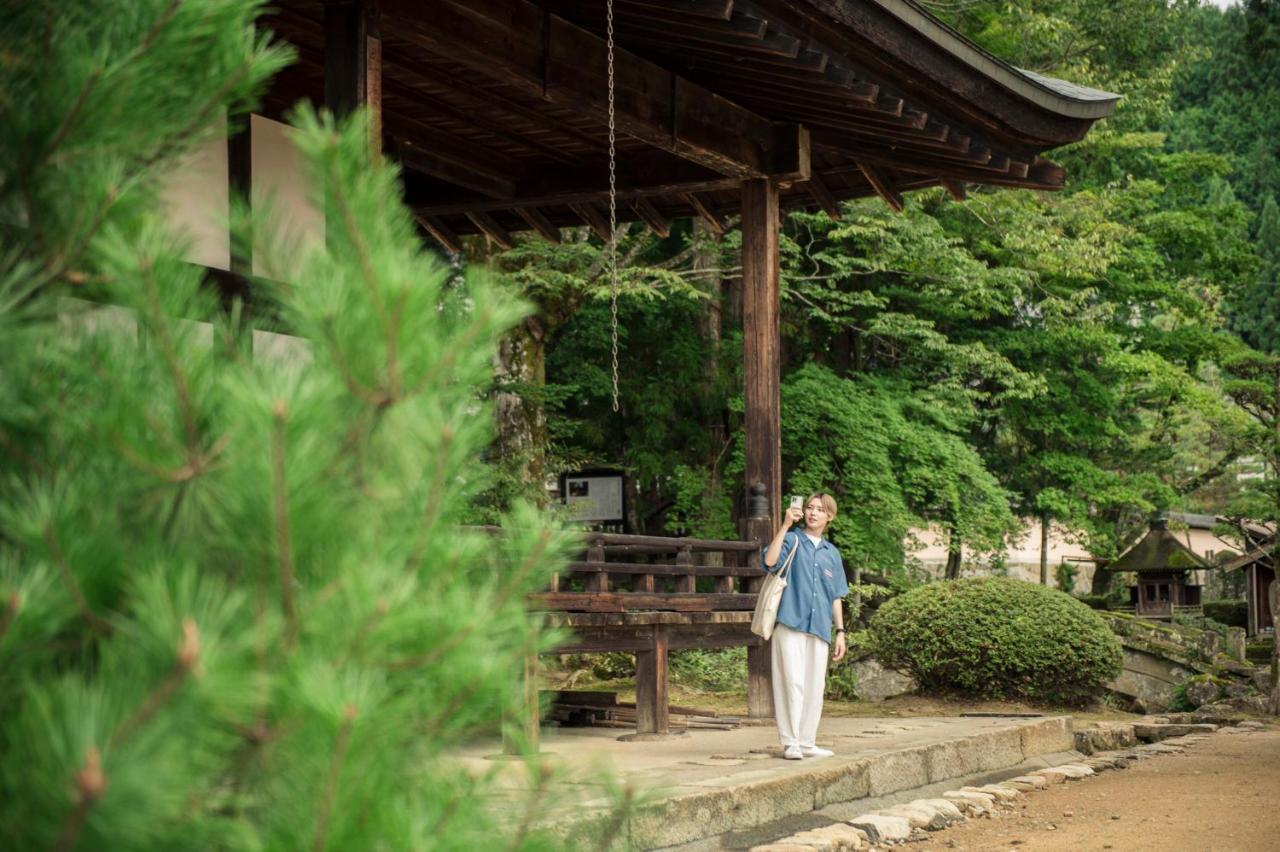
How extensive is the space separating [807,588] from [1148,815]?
2297mm

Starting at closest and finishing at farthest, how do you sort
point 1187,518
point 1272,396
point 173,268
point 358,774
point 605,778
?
point 358,774 < point 173,268 < point 605,778 < point 1272,396 < point 1187,518

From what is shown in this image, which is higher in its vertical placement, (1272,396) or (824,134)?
(824,134)

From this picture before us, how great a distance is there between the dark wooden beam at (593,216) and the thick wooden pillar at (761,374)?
1.83m

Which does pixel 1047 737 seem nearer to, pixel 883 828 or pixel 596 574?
pixel 883 828

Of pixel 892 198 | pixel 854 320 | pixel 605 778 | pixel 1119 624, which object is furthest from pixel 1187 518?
pixel 605 778

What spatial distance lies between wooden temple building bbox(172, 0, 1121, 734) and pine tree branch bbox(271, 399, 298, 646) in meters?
4.80

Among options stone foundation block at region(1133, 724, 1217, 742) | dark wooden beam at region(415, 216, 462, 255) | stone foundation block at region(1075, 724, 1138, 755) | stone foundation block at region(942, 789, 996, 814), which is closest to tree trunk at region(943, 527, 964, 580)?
stone foundation block at region(1133, 724, 1217, 742)

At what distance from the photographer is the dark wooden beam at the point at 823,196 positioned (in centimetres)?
1135

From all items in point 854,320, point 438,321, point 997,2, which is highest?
point 997,2

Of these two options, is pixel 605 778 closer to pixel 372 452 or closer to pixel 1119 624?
pixel 372 452

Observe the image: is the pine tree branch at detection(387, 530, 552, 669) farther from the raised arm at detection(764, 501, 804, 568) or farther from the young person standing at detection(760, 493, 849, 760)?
the young person standing at detection(760, 493, 849, 760)

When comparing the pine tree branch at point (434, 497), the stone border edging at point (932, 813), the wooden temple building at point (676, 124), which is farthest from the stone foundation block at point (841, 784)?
the pine tree branch at point (434, 497)

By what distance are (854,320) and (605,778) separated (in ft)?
57.4

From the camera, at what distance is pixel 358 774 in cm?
162
